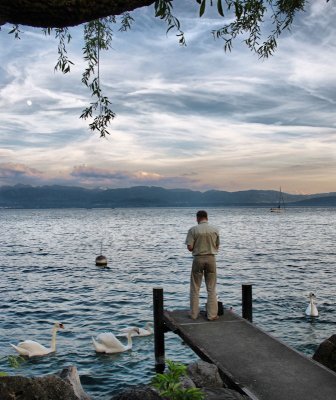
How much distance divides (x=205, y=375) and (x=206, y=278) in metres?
3.45

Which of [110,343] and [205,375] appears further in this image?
[110,343]

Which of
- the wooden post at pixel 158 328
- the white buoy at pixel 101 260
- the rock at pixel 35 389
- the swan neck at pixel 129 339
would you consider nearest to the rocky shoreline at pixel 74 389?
the rock at pixel 35 389

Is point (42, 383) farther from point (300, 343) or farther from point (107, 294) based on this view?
point (107, 294)

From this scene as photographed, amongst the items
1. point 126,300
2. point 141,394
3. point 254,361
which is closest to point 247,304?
point 254,361

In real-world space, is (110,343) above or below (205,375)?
below

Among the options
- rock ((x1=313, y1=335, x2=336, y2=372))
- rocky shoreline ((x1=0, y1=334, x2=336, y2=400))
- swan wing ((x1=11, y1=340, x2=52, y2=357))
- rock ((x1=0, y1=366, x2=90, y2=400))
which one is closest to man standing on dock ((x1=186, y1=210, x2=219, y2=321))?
rock ((x1=313, y1=335, x2=336, y2=372))

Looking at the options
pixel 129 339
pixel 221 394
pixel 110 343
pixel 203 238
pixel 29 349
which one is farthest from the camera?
pixel 129 339

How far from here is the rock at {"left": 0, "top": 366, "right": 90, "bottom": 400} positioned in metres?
7.14

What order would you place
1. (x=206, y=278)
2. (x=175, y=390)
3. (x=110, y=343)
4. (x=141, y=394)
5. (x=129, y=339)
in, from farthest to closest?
(x=129, y=339), (x=110, y=343), (x=206, y=278), (x=141, y=394), (x=175, y=390)

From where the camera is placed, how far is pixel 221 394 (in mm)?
7547

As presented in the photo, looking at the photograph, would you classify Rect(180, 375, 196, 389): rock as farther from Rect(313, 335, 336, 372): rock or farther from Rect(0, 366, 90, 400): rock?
Rect(313, 335, 336, 372): rock

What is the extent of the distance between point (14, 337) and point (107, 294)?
393 inches

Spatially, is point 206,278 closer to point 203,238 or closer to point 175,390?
point 203,238

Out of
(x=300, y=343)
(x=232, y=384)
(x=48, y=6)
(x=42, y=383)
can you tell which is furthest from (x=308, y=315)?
(x=48, y=6)
